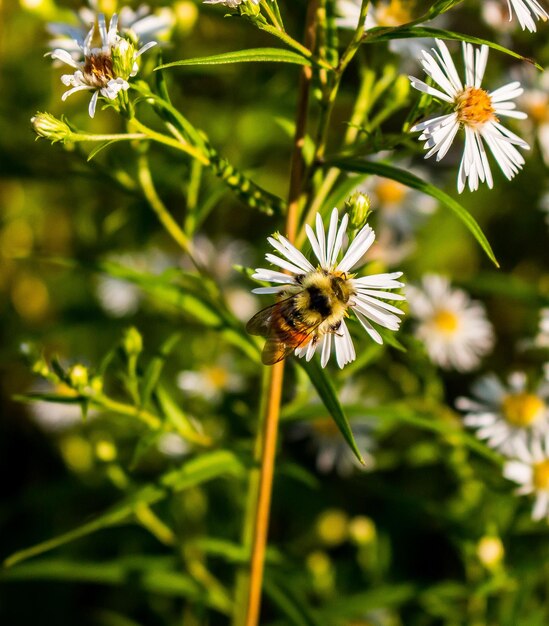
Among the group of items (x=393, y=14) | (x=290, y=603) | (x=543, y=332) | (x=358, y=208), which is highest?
(x=393, y=14)

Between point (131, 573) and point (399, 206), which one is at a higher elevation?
point (399, 206)

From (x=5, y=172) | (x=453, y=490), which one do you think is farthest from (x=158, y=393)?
(x=453, y=490)

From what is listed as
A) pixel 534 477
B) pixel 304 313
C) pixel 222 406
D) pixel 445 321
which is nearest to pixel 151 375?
pixel 304 313

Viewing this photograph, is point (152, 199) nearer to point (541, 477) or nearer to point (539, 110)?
point (541, 477)

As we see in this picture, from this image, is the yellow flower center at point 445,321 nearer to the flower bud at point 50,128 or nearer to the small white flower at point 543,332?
the small white flower at point 543,332

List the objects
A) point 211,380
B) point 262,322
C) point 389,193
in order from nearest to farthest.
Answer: point 262,322 < point 211,380 < point 389,193

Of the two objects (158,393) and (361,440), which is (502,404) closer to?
(361,440)

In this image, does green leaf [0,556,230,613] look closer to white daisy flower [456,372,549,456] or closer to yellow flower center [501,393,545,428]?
white daisy flower [456,372,549,456]

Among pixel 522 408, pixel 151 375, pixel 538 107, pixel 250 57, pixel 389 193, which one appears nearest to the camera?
pixel 250 57

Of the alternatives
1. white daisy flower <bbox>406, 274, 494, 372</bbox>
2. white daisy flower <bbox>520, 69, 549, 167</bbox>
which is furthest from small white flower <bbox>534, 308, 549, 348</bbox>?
white daisy flower <bbox>520, 69, 549, 167</bbox>
